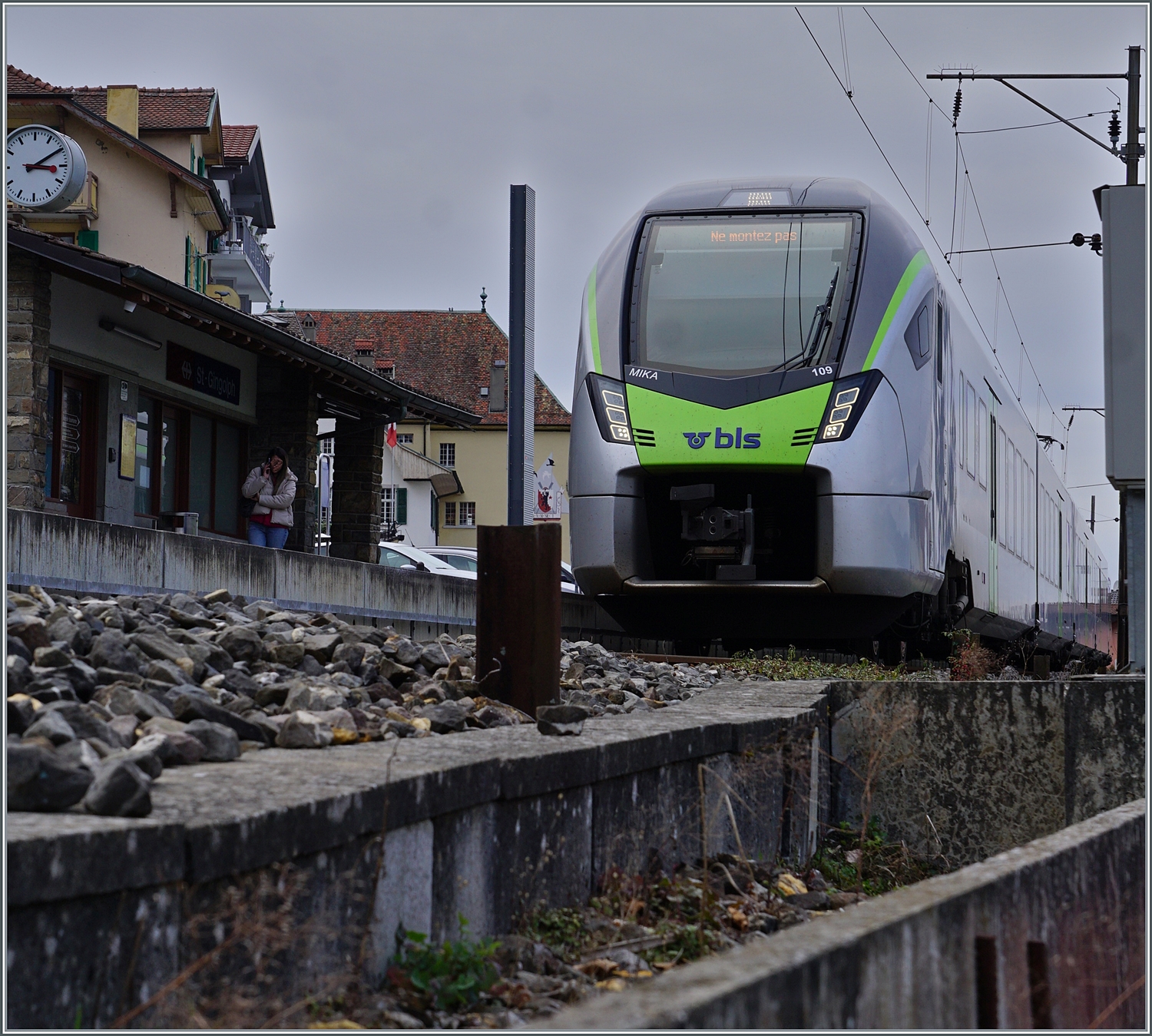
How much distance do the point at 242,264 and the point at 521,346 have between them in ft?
105

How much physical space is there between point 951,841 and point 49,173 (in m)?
18.7

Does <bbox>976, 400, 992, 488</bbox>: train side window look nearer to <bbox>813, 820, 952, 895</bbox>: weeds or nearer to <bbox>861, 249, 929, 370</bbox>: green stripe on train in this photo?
<bbox>861, 249, 929, 370</bbox>: green stripe on train

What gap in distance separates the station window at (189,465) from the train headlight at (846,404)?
1049 centimetres

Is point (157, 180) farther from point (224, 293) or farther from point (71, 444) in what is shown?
point (71, 444)

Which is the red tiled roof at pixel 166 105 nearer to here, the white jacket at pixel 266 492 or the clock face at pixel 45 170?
the clock face at pixel 45 170

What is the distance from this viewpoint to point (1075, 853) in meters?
3.56

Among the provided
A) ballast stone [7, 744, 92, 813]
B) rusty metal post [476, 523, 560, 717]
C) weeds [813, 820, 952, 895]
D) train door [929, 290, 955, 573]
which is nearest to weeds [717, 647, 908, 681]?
train door [929, 290, 955, 573]

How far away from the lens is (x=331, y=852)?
2988 mm

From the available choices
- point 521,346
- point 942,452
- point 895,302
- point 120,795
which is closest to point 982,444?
point 942,452

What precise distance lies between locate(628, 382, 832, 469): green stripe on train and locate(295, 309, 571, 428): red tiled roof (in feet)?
159

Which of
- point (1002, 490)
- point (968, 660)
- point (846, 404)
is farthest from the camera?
point (1002, 490)

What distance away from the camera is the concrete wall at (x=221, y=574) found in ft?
23.3

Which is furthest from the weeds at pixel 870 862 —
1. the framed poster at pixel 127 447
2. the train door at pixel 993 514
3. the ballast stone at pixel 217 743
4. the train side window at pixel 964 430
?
the framed poster at pixel 127 447

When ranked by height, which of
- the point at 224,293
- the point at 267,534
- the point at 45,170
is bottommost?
the point at 267,534
